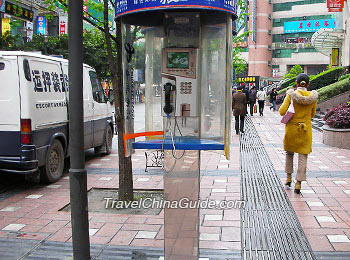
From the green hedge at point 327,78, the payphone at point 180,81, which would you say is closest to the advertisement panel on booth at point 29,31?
the green hedge at point 327,78

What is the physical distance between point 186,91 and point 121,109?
7.49ft

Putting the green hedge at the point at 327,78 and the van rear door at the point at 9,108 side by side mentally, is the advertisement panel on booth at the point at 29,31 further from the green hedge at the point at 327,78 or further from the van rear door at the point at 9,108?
the green hedge at the point at 327,78

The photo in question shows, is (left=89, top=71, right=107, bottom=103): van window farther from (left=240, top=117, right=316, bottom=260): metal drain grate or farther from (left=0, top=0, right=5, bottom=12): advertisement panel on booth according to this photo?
(left=0, top=0, right=5, bottom=12): advertisement panel on booth

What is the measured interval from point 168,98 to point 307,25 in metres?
72.5

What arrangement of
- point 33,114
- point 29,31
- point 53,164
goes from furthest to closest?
point 29,31
point 53,164
point 33,114

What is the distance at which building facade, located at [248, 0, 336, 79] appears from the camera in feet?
227

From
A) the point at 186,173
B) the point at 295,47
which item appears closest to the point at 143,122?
the point at 186,173

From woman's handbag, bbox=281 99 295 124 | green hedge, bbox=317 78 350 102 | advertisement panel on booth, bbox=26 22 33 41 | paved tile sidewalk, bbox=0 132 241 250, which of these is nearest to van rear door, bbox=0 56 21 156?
paved tile sidewalk, bbox=0 132 241 250

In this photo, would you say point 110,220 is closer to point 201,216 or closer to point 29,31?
point 201,216

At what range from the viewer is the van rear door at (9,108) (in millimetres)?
6547

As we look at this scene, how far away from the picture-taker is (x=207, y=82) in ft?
13.8

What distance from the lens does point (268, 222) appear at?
512 centimetres

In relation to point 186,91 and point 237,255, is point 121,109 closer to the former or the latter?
point 186,91

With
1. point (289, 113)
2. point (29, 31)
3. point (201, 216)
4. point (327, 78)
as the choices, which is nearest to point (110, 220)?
point (201, 216)
